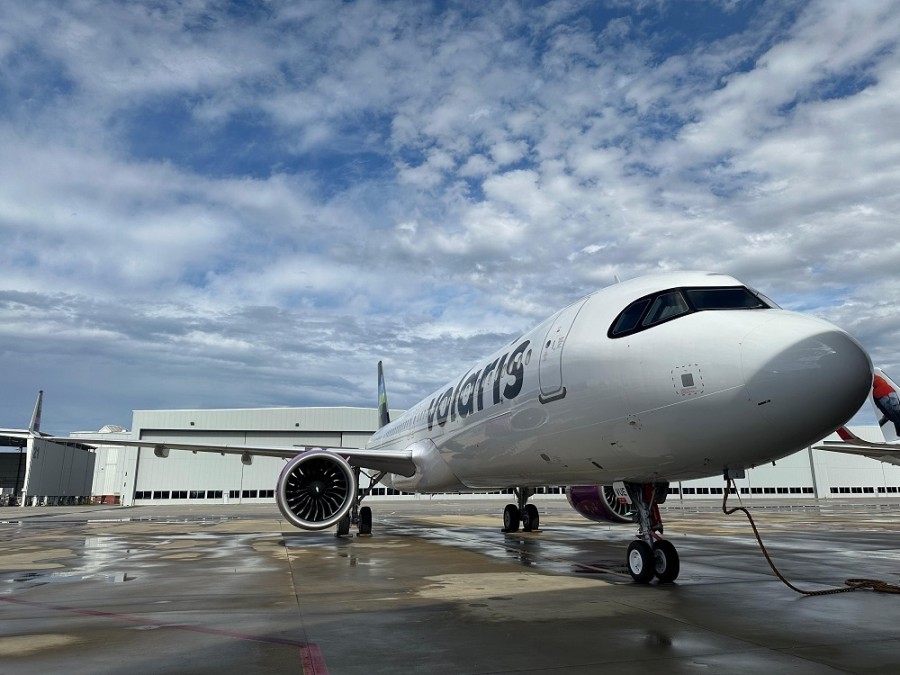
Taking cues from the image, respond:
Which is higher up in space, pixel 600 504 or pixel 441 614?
pixel 600 504

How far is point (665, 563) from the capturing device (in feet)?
26.4

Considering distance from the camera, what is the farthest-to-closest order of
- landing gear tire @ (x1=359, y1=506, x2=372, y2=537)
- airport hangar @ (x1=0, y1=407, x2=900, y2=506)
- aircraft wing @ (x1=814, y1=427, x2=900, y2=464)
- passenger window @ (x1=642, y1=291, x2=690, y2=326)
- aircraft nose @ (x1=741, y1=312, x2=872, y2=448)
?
airport hangar @ (x1=0, y1=407, x2=900, y2=506) < aircraft wing @ (x1=814, y1=427, x2=900, y2=464) < landing gear tire @ (x1=359, y1=506, x2=372, y2=537) < passenger window @ (x1=642, y1=291, x2=690, y2=326) < aircraft nose @ (x1=741, y1=312, x2=872, y2=448)

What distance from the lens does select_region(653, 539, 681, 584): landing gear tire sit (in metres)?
7.99

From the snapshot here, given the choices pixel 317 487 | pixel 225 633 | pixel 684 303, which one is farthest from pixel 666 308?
pixel 317 487

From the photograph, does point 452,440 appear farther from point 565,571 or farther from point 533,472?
point 565,571

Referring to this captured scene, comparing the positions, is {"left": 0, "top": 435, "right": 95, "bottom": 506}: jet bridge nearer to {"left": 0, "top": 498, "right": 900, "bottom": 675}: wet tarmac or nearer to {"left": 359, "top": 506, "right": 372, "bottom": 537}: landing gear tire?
{"left": 359, "top": 506, "right": 372, "bottom": 537}: landing gear tire

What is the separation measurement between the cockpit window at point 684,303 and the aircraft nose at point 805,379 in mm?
985

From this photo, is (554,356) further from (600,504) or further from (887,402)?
(887,402)

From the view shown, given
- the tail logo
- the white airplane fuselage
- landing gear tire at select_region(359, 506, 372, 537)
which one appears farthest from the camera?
the tail logo

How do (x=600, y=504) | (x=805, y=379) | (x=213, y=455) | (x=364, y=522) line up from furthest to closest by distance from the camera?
(x=213, y=455)
(x=364, y=522)
(x=600, y=504)
(x=805, y=379)

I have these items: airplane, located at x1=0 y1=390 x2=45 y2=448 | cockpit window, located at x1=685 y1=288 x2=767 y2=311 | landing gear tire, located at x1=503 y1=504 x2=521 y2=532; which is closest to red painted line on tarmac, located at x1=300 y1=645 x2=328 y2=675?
cockpit window, located at x1=685 y1=288 x2=767 y2=311

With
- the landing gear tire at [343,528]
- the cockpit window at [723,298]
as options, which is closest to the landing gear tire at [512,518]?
the landing gear tire at [343,528]

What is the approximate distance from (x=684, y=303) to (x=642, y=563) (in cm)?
345

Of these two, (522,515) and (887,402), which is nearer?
(522,515)
